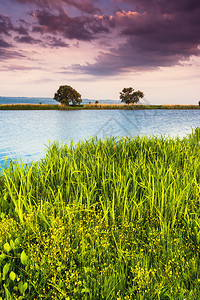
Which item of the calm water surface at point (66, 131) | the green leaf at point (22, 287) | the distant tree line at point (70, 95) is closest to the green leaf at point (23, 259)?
the green leaf at point (22, 287)

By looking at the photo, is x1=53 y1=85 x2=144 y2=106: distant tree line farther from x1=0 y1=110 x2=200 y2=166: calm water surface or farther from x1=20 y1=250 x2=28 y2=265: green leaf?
x1=20 y1=250 x2=28 y2=265: green leaf

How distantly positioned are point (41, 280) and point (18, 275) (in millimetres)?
328

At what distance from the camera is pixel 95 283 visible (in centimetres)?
198

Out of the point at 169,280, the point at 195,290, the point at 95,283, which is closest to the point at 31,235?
the point at 95,283

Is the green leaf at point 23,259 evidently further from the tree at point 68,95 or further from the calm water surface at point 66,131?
the tree at point 68,95

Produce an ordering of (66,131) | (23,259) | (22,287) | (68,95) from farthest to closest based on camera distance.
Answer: (68,95) < (66,131) < (23,259) < (22,287)

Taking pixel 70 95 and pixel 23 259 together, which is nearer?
pixel 23 259

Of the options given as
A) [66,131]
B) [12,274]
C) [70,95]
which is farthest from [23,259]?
[70,95]

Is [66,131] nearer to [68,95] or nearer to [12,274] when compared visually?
[12,274]

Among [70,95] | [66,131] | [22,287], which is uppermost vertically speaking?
[70,95]

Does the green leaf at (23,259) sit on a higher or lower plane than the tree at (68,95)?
lower

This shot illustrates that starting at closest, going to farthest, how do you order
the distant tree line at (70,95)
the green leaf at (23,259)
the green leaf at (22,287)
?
the green leaf at (22,287), the green leaf at (23,259), the distant tree line at (70,95)

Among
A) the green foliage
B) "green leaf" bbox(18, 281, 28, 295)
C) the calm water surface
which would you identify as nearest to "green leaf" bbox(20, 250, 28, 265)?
the green foliage

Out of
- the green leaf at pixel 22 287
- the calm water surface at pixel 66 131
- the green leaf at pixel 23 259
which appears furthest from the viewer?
the calm water surface at pixel 66 131
